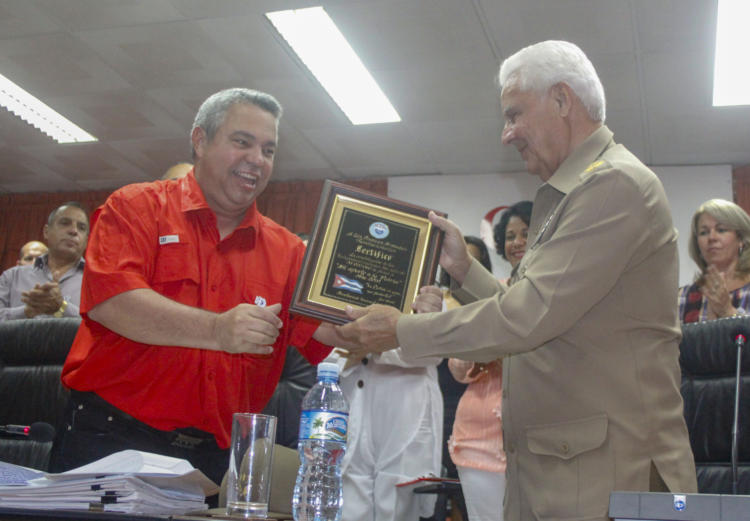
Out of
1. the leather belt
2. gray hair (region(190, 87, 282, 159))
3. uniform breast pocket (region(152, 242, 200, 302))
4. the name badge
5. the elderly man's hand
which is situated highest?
gray hair (region(190, 87, 282, 159))

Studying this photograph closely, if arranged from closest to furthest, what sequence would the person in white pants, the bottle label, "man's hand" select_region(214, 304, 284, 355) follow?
the bottle label < "man's hand" select_region(214, 304, 284, 355) < the person in white pants

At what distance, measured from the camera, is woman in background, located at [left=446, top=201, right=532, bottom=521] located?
9.55 feet

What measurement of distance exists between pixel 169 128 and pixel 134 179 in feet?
5.09

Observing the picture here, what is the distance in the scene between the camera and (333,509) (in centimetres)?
199

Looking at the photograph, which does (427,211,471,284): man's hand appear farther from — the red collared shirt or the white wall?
the white wall

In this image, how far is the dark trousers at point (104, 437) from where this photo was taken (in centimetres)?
197

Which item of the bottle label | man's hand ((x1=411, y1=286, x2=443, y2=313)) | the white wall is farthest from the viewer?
the white wall

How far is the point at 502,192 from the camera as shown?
7.00 meters

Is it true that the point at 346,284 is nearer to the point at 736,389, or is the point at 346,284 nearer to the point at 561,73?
the point at 561,73

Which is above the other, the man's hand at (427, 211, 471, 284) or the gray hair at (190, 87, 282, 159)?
the gray hair at (190, 87, 282, 159)

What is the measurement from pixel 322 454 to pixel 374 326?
1.28 feet

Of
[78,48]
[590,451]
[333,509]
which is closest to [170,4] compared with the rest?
[78,48]

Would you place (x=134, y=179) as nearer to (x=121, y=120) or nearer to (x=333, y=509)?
(x=121, y=120)

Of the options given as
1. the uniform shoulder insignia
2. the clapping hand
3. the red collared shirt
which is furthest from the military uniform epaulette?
the clapping hand
